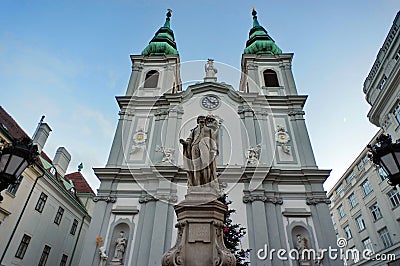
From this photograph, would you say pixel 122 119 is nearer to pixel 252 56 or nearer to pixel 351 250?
pixel 252 56

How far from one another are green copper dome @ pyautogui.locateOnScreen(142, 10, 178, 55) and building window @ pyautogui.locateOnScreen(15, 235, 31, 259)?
1909cm

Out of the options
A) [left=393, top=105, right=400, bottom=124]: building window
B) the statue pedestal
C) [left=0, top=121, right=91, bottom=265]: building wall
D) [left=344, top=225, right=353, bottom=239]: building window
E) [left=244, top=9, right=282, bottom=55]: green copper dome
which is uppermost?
[left=244, top=9, right=282, bottom=55]: green copper dome

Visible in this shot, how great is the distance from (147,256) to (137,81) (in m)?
15.5

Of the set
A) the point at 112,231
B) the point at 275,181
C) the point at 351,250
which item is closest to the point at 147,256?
the point at 112,231

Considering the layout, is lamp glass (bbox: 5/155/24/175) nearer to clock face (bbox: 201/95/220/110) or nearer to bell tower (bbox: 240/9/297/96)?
clock face (bbox: 201/95/220/110)

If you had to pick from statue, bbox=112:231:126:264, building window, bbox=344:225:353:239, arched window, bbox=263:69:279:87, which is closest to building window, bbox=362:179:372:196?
building window, bbox=344:225:353:239

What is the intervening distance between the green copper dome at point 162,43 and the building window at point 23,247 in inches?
752

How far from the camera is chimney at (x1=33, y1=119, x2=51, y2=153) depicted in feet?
71.6

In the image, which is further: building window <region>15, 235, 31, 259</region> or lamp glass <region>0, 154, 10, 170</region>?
building window <region>15, 235, 31, 259</region>

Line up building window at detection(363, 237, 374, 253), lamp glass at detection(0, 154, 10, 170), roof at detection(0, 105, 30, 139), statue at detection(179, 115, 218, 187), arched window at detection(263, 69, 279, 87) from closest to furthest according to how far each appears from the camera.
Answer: lamp glass at detection(0, 154, 10, 170)
statue at detection(179, 115, 218, 187)
roof at detection(0, 105, 30, 139)
arched window at detection(263, 69, 279, 87)
building window at detection(363, 237, 374, 253)

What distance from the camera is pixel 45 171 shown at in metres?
19.4

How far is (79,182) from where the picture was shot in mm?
28891

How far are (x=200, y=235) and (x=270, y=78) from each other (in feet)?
70.3

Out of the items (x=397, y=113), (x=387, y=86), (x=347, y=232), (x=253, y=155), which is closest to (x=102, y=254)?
(x=253, y=155)
